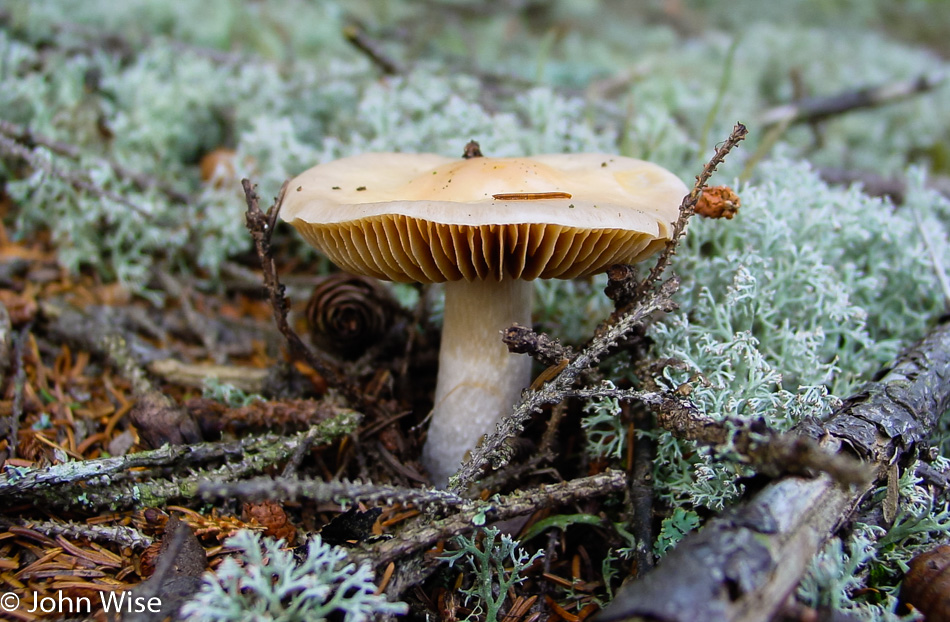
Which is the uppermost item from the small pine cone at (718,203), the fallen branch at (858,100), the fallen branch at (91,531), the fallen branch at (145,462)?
the fallen branch at (858,100)

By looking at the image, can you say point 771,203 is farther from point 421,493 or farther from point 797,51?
point 797,51

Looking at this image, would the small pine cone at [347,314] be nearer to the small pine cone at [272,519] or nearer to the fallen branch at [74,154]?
the small pine cone at [272,519]

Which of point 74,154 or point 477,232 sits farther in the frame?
point 74,154

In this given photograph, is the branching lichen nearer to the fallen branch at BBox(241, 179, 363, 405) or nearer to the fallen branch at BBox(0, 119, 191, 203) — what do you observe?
Result: the fallen branch at BBox(241, 179, 363, 405)

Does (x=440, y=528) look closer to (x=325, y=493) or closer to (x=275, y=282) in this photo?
(x=325, y=493)

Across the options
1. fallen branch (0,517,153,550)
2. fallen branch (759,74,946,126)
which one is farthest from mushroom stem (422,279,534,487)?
fallen branch (759,74,946,126)

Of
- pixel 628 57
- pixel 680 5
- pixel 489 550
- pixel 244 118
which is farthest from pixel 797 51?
pixel 489 550

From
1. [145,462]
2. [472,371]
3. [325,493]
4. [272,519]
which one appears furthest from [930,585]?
[145,462]

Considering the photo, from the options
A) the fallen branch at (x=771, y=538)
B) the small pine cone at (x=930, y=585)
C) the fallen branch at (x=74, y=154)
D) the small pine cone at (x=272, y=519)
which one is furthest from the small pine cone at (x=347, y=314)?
the small pine cone at (x=930, y=585)
